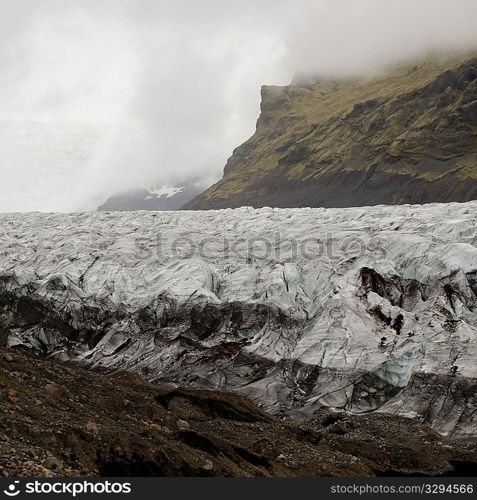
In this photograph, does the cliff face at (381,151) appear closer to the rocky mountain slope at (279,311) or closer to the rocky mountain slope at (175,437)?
the rocky mountain slope at (279,311)

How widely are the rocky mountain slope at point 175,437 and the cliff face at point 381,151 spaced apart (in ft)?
320

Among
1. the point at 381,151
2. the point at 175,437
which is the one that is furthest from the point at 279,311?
the point at 381,151

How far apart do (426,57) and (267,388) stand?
180 meters

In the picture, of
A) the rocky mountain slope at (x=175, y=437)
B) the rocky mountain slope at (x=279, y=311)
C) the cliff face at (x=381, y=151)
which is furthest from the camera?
the cliff face at (x=381, y=151)

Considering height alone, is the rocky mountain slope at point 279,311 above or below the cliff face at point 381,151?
below

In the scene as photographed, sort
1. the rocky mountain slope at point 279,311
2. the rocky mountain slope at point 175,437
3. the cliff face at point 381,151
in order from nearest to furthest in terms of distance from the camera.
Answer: the rocky mountain slope at point 175,437, the rocky mountain slope at point 279,311, the cliff face at point 381,151

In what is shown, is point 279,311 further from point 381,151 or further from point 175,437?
point 381,151

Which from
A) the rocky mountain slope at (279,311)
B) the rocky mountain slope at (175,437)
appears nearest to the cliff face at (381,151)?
the rocky mountain slope at (279,311)

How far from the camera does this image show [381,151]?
13738 cm

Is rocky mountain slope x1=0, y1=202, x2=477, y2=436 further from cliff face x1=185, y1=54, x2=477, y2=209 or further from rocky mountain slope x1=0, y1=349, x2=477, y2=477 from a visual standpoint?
cliff face x1=185, y1=54, x2=477, y2=209

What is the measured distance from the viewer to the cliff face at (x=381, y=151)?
120 m

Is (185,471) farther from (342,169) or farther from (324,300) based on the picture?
(342,169)

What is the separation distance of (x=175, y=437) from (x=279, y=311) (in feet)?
37.3

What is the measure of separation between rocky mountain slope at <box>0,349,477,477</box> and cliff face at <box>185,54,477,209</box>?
9762 cm
